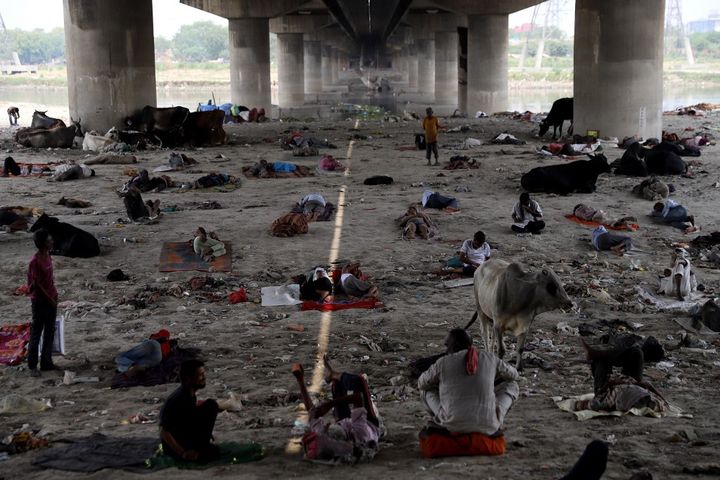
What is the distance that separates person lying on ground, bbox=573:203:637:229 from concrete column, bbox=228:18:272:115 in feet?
117

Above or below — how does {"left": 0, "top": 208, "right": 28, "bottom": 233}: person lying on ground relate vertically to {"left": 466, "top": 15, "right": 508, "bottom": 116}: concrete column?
below

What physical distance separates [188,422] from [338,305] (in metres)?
5.86

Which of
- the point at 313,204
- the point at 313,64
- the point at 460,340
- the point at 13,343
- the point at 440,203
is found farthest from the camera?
the point at 313,64

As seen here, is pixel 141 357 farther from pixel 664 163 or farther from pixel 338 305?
pixel 664 163

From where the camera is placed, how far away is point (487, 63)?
5056 centimetres

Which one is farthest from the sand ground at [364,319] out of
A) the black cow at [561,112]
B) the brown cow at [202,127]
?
the black cow at [561,112]

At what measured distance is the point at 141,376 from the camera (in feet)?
32.2

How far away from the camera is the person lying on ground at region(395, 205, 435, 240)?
16625mm

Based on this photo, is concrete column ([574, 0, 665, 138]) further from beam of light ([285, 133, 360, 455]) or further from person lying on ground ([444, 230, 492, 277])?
person lying on ground ([444, 230, 492, 277])

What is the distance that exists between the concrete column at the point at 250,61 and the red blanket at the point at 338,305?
40126 millimetres

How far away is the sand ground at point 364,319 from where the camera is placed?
7.25 metres

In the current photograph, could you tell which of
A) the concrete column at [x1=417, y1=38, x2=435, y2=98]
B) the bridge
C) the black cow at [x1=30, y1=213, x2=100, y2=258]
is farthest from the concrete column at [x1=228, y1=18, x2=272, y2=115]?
the concrete column at [x1=417, y1=38, x2=435, y2=98]

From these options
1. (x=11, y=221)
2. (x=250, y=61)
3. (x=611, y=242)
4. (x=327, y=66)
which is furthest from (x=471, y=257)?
(x=327, y=66)

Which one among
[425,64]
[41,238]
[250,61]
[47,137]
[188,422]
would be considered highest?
[425,64]
